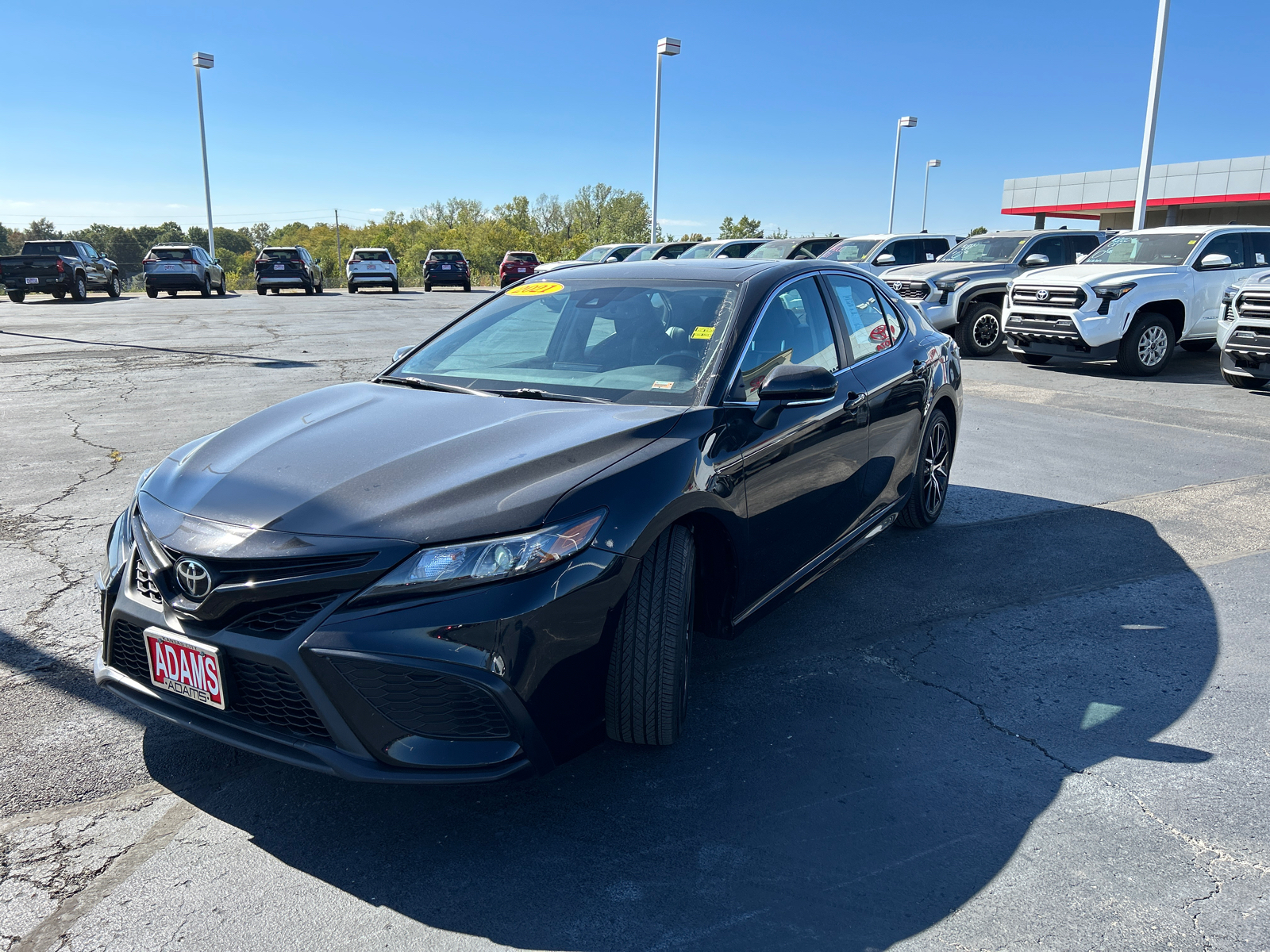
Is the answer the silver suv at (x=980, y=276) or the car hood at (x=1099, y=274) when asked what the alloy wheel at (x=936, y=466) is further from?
the silver suv at (x=980, y=276)

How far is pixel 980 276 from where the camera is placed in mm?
14133

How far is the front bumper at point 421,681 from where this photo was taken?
7.70 ft

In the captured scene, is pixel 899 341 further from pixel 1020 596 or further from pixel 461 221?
pixel 461 221

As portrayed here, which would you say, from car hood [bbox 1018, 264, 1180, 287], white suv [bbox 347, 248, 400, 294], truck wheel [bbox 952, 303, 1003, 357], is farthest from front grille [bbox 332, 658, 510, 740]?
white suv [bbox 347, 248, 400, 294]

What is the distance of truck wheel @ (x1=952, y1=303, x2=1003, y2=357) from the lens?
14539mm

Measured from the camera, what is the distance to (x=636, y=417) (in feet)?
10.3

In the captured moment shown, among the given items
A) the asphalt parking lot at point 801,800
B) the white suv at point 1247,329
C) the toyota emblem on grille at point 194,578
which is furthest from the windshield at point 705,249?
the toyota emblem on grille at point 194,578

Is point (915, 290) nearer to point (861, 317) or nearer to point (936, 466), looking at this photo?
point (936, 466)

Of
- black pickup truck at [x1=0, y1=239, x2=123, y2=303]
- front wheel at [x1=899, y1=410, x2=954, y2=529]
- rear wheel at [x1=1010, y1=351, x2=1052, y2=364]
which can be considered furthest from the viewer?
black pickup truck at [x1=0, y1=239, x2=123, y2=303]

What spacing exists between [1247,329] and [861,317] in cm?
846

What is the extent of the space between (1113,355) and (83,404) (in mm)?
12345

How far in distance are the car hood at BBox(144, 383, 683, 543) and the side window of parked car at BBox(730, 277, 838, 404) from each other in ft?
1.40

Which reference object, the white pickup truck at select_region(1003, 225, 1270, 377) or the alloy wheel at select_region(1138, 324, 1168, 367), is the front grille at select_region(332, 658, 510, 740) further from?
the alloy wheel at select_region(1138, 324, 1168, 367)

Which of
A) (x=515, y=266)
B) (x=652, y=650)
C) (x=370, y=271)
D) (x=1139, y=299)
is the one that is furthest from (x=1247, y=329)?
(x=515, y=266)
